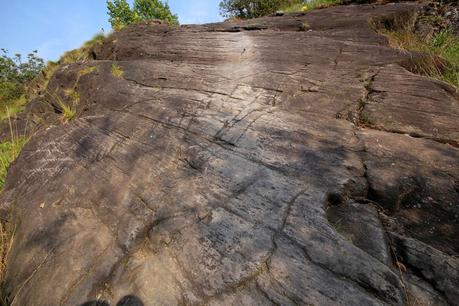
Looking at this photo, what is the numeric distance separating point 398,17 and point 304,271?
465cm

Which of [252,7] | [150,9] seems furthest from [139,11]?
[252,7]

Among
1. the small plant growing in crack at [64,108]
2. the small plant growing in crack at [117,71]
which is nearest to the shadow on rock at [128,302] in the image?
the small plant growing in crack at [64,108]

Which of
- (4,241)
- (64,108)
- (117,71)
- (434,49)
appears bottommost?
(4,241)

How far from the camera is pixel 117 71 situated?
16.5 feet

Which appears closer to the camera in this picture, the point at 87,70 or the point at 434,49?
the point at 434,49

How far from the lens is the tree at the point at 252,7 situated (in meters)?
14.5

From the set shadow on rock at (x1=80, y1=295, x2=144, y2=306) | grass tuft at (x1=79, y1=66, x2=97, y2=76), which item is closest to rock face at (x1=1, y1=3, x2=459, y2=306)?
shadow on rock at (x1=80, y1=295, x2=144, y2=306)

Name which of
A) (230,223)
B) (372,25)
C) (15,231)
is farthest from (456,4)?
(15,231)

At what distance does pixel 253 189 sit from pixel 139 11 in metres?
25.8

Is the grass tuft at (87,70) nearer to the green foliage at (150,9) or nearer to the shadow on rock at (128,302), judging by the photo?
the shadow on rock at (128,302)

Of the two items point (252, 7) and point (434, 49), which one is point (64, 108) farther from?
point (252, 7)

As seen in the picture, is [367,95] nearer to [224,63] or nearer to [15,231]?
[224,63]

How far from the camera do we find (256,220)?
2357 millimetres

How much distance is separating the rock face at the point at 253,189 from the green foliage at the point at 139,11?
70.1 feet
